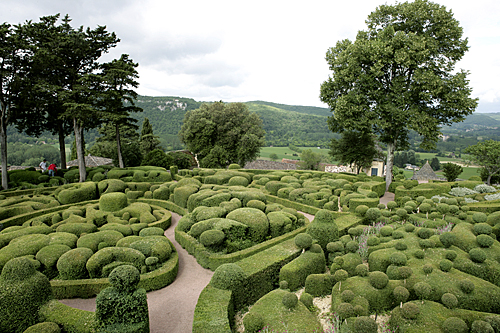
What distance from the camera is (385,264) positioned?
28.5 feet

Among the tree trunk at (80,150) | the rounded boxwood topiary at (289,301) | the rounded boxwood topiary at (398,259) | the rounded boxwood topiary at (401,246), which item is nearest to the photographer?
the rounded boxwood topiary at (289,301)

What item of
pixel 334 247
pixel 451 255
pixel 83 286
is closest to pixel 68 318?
pixel 83 286

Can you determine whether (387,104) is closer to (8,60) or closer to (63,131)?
(8,60)

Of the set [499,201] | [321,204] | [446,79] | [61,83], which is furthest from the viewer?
[61,83]

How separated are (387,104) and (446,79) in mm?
4827

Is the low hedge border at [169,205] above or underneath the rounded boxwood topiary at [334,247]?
underneath

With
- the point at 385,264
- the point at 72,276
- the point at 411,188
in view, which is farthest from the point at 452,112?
the point at 72,276

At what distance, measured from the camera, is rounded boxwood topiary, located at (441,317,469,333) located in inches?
218

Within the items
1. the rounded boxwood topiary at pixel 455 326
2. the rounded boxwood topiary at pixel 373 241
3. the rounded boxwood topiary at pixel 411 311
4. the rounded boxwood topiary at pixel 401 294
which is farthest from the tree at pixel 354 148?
the rounded boxwood topiary at pixel 455 326

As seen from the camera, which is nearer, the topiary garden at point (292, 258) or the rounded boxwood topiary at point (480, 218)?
the topiary garden at point (292, 258)

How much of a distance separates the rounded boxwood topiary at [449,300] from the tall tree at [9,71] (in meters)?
28.9

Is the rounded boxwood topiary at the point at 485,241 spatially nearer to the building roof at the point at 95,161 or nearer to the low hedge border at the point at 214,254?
the low hedge border at the point at 214,254

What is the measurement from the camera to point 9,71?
2112cm

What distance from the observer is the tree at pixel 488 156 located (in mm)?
26753
